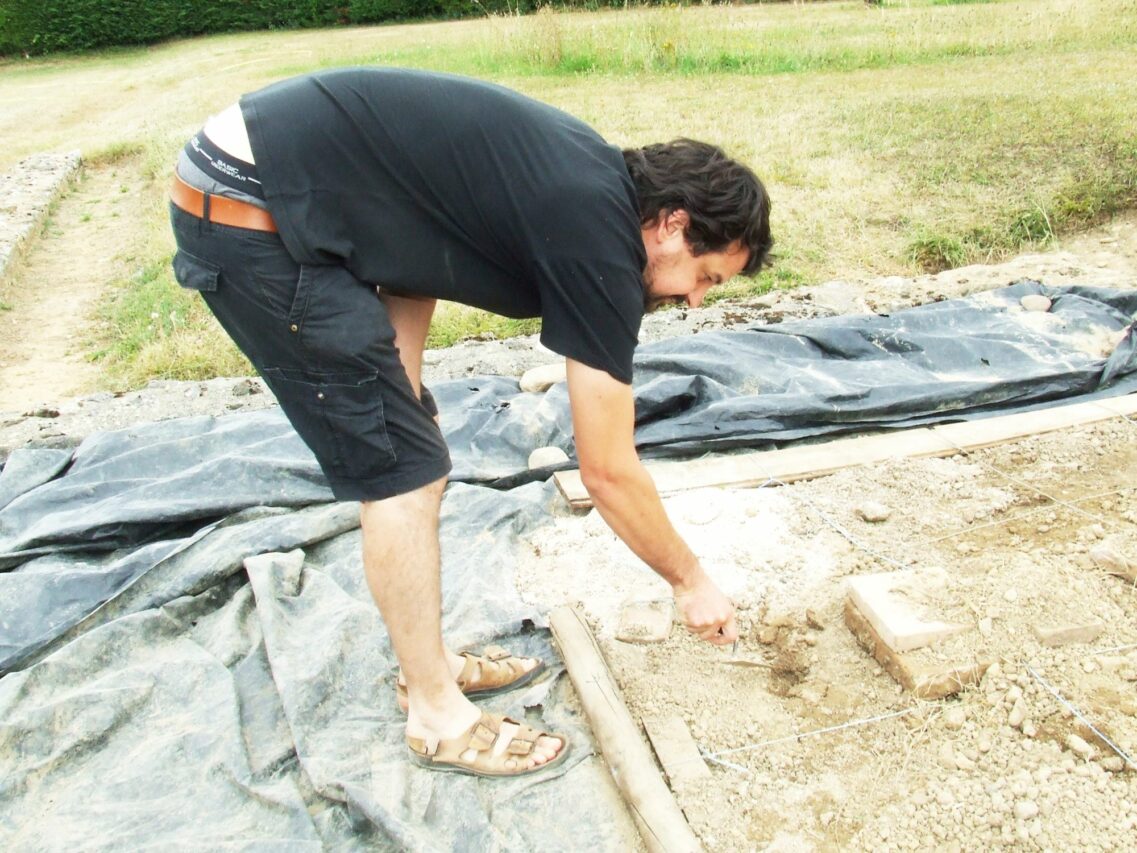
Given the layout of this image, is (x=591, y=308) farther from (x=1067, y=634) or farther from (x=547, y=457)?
(x=547, y=457)

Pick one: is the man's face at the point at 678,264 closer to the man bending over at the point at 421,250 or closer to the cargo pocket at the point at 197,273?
the man bending over at the point at 421,250

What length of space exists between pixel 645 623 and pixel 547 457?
1.01 m

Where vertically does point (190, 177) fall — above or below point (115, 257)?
above

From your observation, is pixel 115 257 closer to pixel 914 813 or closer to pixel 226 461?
pixel 226 461

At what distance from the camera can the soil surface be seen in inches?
74.8

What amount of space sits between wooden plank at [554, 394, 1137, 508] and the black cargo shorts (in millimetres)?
1246

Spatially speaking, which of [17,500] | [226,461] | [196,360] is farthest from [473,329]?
[17,500]

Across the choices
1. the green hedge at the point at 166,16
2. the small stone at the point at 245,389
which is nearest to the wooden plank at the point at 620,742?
the small stone at the point at 245,389

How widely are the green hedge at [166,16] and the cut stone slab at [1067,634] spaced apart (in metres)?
18.9

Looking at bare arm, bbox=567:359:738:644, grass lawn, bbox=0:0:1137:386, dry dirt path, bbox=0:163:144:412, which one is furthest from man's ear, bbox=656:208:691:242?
dry dirt path, bbox=0:163:144:412

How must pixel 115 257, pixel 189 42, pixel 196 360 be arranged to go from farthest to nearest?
pixel 189 42 < pixel 115 257 < pixel 196 360

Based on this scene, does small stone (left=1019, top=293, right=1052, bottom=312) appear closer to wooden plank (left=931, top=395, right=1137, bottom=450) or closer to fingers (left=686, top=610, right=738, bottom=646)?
wooden plank (left=931, top=395, right=1137, bottom=450)

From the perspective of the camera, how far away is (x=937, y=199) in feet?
19.9

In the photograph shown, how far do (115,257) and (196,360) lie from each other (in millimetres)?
3013
